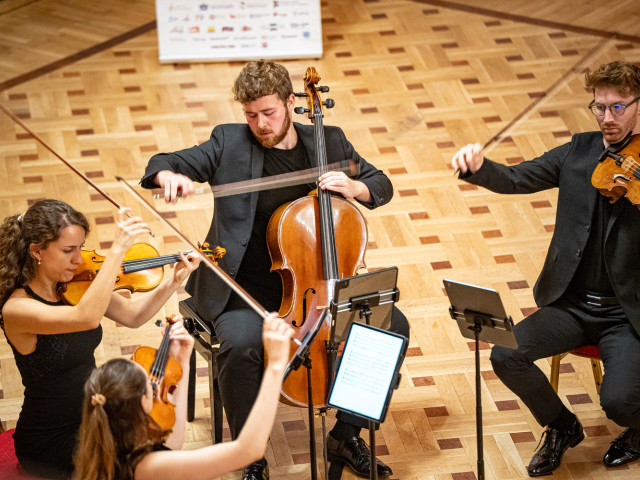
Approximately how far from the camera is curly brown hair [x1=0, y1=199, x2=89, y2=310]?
114 inches

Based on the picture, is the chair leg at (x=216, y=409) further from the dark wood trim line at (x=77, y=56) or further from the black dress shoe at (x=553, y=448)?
the dark wood trim line at (x=77, y=56)

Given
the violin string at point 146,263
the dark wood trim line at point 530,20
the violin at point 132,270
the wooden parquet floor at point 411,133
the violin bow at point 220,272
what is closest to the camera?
the violin bow at point 220,272

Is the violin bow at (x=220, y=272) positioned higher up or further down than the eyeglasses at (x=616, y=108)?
further down

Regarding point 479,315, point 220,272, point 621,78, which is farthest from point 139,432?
point 621,78

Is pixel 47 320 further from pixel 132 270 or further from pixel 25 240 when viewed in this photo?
pixel 132 270

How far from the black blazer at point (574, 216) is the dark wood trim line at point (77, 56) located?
13.0 feet

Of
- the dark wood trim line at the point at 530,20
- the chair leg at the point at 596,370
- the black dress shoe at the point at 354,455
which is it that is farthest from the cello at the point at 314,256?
the dark wood trim line at the point at 530,20

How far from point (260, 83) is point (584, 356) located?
1.58m

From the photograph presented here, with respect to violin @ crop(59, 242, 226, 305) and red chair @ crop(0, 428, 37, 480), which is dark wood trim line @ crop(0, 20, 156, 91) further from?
red chair @ crop(0, 428, 37, 480)

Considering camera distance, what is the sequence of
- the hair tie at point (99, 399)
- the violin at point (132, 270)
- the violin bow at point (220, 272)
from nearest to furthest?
the hair tie at point (99, 399), the violin bow at point (220, 272), the violin at point (132, 270)

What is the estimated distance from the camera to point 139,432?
2.37 metres

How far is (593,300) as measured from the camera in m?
3.41

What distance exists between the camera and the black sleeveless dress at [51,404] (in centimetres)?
291

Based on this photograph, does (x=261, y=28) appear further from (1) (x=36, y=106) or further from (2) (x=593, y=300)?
(2) (x=593, y=300)
